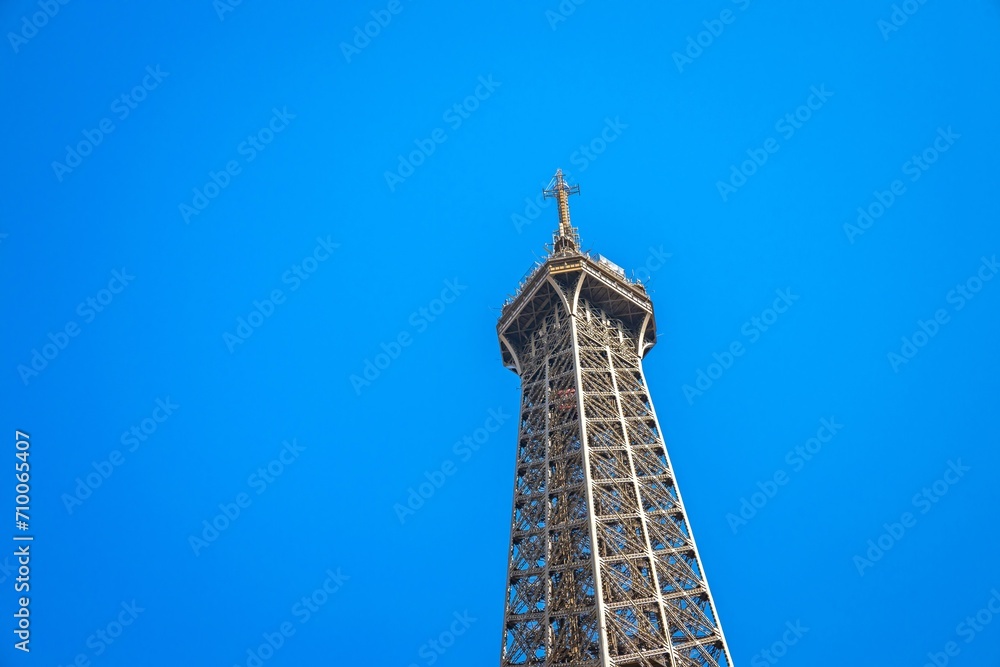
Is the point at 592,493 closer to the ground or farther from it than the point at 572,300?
closer to the ground

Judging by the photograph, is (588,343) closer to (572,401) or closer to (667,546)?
(572,401)

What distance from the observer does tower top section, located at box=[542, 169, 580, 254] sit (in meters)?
81.3

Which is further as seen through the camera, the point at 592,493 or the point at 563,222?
the point at 563,222

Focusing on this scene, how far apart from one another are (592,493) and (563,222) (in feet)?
104

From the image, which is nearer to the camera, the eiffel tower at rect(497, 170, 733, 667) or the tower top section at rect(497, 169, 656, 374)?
the eiffel tower at rect(497, 170, 733, 667)

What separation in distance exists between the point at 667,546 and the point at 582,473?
7.93 m

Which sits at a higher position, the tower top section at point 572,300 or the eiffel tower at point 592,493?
the tower top section at point 572,300

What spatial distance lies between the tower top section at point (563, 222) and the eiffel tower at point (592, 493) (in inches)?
9.3

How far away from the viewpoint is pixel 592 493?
60.9 metres

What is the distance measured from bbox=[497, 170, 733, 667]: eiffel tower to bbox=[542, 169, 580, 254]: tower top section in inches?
9.3

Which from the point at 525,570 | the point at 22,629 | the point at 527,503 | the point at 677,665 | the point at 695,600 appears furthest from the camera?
the point at 527,503

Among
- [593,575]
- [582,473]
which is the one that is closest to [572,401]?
[582,473]

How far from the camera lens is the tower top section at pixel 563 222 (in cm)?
8131

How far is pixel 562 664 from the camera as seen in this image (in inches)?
2143
